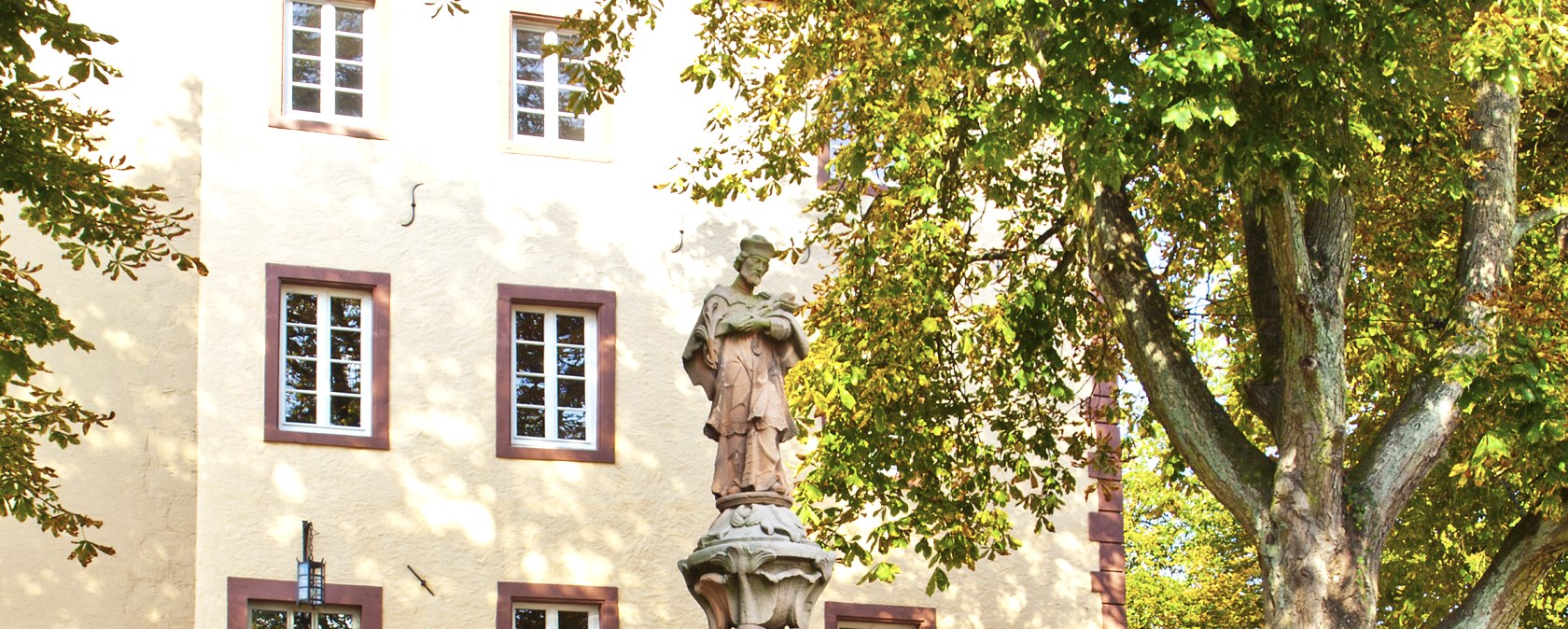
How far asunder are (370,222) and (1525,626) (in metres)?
10.6

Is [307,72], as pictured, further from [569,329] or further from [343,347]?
[569,329]

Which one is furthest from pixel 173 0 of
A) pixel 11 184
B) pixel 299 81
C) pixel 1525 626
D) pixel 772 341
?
pixel 1525 626

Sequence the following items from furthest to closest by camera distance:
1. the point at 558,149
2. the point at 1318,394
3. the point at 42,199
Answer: the point at 558,149 → the point at 1318,394 → the point at 42,199

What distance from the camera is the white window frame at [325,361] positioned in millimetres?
22562

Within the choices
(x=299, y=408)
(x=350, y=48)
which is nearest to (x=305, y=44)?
(x=350, y=48)

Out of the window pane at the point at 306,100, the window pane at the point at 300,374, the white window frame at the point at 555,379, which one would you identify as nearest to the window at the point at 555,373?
the white window frame at the point at 555,379

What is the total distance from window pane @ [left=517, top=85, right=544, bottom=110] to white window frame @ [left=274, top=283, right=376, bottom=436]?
230cm

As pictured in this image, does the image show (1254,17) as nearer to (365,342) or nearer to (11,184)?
(11,184)

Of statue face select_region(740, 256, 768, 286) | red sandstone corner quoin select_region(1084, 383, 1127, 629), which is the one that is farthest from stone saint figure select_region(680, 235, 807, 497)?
red sandstone corner quoin select_region(1084, 383, 1127, 629)

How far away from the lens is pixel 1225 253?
21016 millimetres

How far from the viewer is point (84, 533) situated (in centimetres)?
2180

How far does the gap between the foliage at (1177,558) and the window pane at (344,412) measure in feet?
51.0

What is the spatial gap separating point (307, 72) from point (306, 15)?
523 mm

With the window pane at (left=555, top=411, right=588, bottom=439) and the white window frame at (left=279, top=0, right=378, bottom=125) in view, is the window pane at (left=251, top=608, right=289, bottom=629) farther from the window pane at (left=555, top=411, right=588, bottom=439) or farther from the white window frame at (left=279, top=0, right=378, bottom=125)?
the white window frame at (left=279, top=0, right=378, bottom=125)
